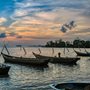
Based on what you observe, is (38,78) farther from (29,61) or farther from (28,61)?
(28,61)

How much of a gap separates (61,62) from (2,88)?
3849 centimetres

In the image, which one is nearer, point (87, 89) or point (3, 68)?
point (87, 89)

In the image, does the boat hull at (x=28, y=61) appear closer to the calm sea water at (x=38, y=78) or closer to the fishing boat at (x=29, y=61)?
the fishing boat at (x=29, y=61)

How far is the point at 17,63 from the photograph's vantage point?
7188 cm

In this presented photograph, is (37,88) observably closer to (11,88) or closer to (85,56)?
(11,88)

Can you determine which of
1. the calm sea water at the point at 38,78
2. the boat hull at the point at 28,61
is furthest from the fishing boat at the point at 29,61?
the calm sea water at the point at 38,78

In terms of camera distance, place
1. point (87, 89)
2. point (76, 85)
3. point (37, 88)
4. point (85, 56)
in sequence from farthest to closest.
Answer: point (85, 56)
point (37, 88)
point (76, 85)
point (87, 89)

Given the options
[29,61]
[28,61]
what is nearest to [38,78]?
[29,61]

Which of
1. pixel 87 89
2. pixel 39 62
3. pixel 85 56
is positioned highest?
pixel 87 89

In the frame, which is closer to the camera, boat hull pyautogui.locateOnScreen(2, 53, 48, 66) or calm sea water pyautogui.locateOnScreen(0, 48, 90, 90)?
calm sea water pyautogui.locateOnScreen(0, 48, 90, 90)

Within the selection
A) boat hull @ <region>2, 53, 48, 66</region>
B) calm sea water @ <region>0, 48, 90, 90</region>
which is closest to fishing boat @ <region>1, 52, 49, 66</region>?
boat hull @ <region>2, 53, 48, 66</region>

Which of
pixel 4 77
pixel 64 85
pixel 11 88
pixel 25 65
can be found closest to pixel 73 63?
pixel 25 65

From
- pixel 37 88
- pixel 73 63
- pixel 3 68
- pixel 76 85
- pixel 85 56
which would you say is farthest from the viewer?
pixel 85 56

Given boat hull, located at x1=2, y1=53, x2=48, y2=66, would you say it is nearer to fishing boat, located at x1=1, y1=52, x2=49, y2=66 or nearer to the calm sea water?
fishing boat, located at x1=1, y1=52, x2=49, y2=66
